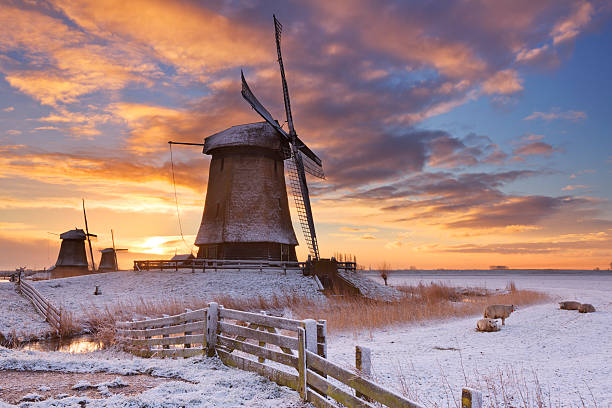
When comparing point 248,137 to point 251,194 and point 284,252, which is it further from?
point 284,252

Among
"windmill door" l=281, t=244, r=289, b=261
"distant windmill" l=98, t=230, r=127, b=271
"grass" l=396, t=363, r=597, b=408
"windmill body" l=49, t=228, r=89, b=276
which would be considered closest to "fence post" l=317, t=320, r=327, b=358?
"grass" l=396, t=363, r=597, b=408

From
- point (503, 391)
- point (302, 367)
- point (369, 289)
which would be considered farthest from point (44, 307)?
point (503, 391)

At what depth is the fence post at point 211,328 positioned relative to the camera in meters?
9.56

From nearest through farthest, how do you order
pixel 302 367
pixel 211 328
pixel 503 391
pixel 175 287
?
pixel 503 391, pixel 302 367, pixel 211 328, pixel 175 287

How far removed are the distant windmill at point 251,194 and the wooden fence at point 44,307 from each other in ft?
33.9

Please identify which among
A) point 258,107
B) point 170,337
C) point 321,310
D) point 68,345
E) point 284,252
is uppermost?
point 258,107

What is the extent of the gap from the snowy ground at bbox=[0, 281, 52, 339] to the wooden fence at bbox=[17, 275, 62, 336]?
0.79ft

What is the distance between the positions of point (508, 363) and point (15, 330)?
1806 cm

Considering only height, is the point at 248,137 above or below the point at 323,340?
above

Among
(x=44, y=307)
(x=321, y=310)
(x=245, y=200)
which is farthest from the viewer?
(x=245, y=200)

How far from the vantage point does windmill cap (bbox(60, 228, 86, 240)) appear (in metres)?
53.3

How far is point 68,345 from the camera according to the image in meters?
16.0

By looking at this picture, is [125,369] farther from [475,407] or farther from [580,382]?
[580,382]

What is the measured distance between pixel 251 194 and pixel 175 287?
7.90 metres
